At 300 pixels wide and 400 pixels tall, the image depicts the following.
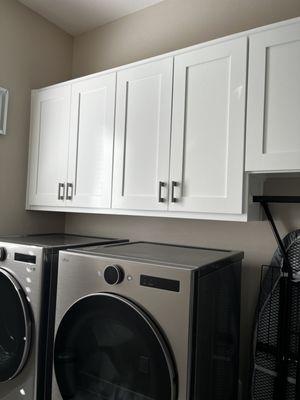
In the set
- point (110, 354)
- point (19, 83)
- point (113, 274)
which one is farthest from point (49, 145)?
point (110, 354)

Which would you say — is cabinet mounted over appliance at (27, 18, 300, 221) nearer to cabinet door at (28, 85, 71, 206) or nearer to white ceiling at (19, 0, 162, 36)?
cabinet door at (28, 85, 71, 206)

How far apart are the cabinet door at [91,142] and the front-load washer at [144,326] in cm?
50

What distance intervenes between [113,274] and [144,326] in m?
0.23

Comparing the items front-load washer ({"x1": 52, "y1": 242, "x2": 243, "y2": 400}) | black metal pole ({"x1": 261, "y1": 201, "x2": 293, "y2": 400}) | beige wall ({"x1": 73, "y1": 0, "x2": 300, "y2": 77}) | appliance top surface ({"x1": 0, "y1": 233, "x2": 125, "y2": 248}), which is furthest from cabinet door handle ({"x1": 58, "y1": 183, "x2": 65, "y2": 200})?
black metal pole ({"x1": 261, "y1": 201, "x2": 293, "y2": 400})

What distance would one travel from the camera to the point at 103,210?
188 cm

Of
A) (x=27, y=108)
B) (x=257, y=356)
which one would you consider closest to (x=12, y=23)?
(x=27, y=108)

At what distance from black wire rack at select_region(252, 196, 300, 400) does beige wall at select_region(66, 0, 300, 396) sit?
0.50 ft

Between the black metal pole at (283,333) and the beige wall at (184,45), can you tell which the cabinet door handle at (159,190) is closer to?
the beige wall at (184,45)

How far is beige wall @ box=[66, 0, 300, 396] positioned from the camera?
5.58 feet

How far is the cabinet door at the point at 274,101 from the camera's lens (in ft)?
4.37

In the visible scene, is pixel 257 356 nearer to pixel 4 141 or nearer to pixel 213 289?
pixel 213 289

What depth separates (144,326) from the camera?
4.00 feet

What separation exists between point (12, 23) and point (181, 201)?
1613mm

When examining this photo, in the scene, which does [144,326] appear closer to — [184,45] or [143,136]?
[143,136]
